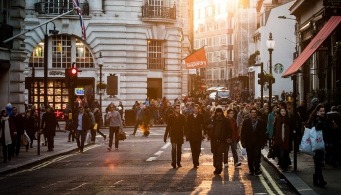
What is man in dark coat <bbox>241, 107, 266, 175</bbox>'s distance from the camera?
19875 mm

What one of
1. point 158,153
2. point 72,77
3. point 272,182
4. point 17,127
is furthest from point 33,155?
point 272,182

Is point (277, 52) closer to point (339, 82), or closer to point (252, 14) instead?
point (252, 14)

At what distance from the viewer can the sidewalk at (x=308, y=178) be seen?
51.2 ft

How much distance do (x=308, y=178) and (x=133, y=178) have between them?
4343mm

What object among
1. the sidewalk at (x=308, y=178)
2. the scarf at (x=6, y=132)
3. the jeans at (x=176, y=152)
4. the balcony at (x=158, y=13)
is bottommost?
the sidewalk at (x=308, y=178)

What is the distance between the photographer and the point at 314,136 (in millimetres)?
16141

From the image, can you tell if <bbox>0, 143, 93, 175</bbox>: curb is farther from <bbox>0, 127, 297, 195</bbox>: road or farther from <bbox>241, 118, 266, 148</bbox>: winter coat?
<bbox>241, 118, 266, 148</bbox>: winter coat

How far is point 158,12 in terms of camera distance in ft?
187

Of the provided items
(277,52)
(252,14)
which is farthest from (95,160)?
(252,14)

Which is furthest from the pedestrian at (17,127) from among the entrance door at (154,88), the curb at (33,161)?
the entrance door at (154,88)

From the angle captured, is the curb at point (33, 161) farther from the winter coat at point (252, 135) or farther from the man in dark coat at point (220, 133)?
the winter coat at point (252, 135)

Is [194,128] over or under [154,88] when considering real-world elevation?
under

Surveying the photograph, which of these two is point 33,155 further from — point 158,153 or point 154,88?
point 154,88

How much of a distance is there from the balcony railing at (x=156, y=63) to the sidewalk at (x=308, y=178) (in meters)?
34.0
